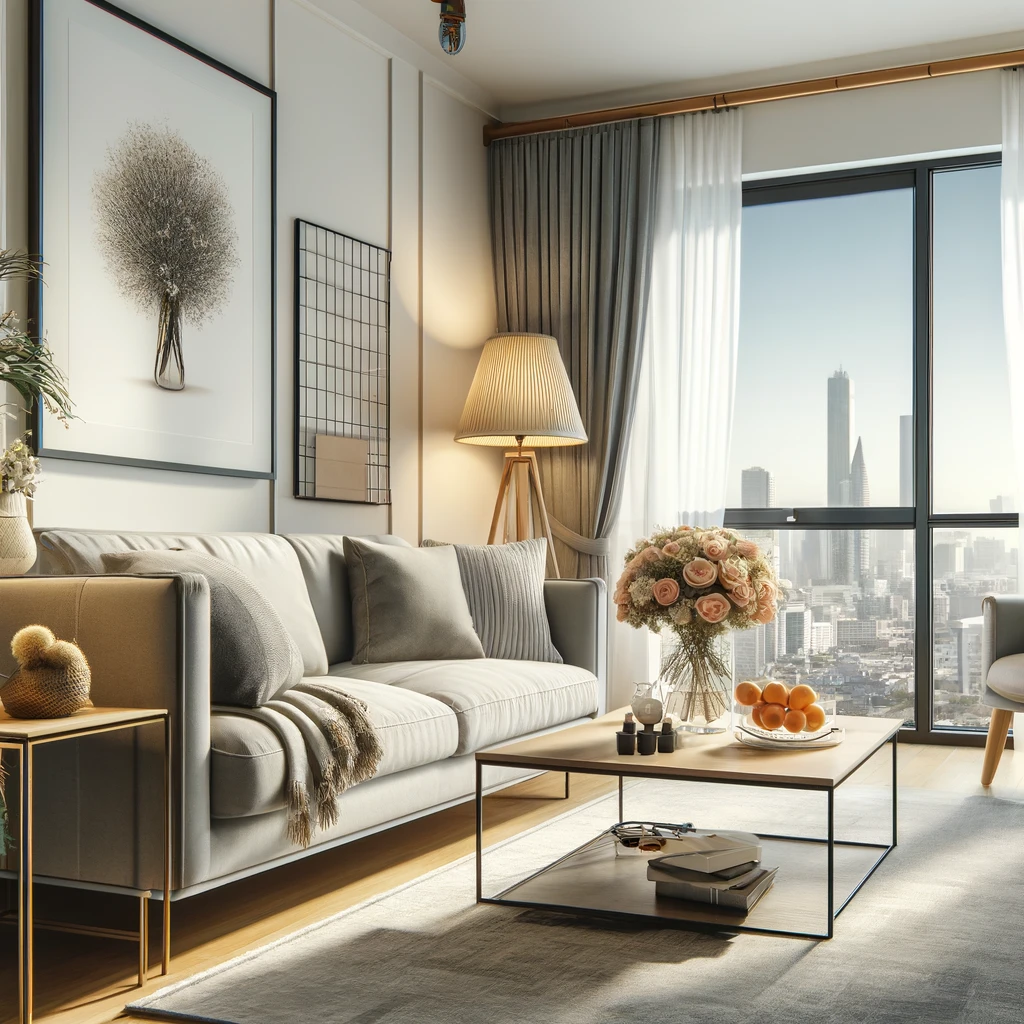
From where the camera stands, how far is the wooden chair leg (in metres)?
4.04

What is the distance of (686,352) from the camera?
5176mm

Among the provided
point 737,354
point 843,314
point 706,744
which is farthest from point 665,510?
point 706,744

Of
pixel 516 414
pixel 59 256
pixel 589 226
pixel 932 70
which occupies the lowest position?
pixel 516 414

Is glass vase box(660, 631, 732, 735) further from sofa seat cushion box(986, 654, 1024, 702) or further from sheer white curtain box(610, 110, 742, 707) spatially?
sheer white curtain box(610, 110, 742, 707)

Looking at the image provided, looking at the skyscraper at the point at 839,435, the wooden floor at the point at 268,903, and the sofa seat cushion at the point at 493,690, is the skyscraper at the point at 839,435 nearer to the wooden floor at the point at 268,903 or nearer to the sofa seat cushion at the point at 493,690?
the wooden floor at the point at 268,903

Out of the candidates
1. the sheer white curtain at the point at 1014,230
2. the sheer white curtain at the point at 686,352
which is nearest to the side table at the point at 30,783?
the sheer white curtain at the point at 686,352

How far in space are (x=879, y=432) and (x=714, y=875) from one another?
3025mm

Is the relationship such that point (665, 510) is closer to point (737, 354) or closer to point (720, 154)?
point (737, 354)

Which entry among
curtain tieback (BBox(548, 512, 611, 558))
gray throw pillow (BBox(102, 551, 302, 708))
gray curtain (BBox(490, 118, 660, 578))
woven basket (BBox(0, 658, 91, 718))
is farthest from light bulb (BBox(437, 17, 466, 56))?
curtain tieback (BBox(548, 512, 611, 558))

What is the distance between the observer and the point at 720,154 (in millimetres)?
5168

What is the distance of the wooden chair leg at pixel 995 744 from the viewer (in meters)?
4.04

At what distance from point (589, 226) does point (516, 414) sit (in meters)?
1.12

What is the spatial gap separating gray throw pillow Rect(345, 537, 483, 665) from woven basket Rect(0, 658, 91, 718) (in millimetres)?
1565

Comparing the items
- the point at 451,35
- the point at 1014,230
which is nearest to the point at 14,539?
the point at 451,35
